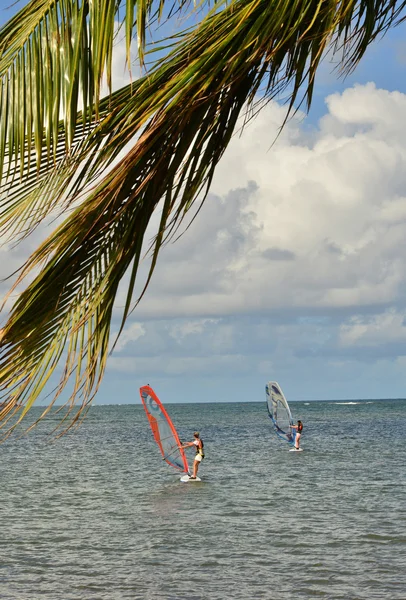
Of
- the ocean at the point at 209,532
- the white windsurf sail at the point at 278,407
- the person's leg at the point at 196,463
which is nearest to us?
the ocean at the point at 209,532

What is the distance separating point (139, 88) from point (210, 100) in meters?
0.17

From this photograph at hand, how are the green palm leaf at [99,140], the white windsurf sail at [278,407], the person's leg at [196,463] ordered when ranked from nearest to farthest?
1. the green palm leaf at [99,140]
2. the person's leg at [196,463]
3. the white windsurf sail at [278,407]

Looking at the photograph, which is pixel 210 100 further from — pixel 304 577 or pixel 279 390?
pixel 279 390

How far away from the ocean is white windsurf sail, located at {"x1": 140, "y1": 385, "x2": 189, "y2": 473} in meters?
0.91

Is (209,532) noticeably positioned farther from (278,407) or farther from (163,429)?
(278,407)

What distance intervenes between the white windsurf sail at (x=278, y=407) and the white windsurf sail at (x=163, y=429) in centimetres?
669

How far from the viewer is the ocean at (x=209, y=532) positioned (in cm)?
1202

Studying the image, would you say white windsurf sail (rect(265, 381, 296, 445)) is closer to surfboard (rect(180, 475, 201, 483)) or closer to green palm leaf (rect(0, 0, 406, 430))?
surfboard (rect(180, 475, 201, 483))

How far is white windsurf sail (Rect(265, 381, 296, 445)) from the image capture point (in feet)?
107

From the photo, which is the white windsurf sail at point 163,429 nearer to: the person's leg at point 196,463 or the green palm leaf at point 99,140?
the person's leg at point 196,463

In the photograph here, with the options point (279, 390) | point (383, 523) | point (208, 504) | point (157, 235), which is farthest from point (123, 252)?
point (279, 390)

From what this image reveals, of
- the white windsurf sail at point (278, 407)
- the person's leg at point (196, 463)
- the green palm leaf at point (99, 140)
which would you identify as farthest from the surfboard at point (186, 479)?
the green palm leaf at point (99, 140)

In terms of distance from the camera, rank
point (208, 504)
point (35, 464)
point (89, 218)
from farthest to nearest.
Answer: point (35, 464)
point (208, 504)
point (89, 218)

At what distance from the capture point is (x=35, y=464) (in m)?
36.3
